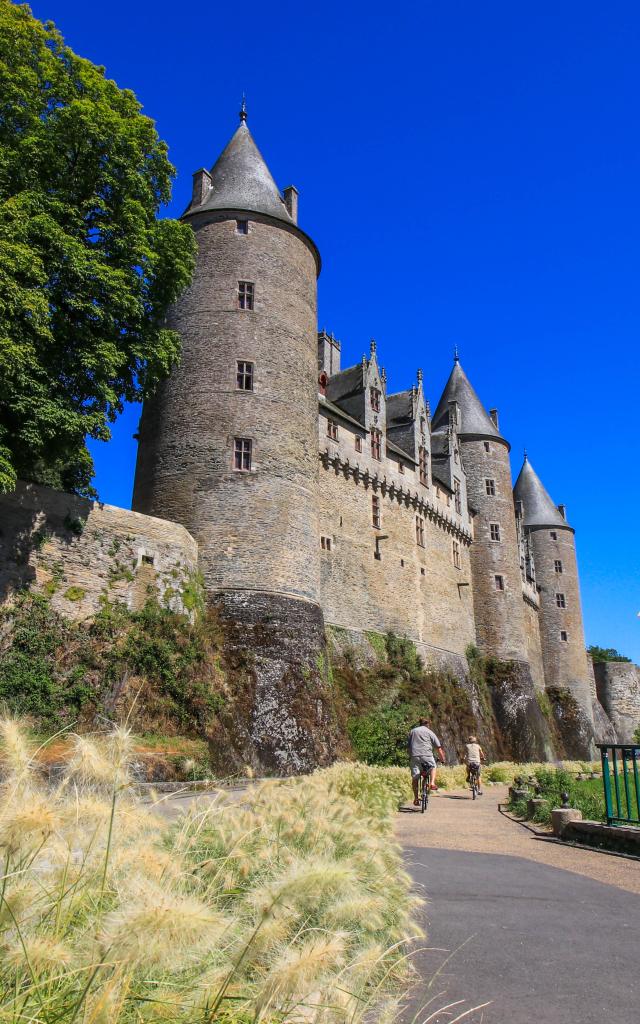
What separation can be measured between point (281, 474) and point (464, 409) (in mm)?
27572

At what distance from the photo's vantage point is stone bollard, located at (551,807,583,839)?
10773 millimetres

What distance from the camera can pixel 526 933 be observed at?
5.63 metres

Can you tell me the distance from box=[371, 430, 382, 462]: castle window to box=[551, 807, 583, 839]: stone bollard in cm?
2347

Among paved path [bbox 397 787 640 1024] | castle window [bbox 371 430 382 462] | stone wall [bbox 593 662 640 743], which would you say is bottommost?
paved path [bbox 397 787 640 1024]

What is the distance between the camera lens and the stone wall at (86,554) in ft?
56.6

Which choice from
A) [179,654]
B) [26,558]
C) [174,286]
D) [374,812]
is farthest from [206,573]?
[374,812]

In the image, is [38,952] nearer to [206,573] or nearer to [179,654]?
[179,654]

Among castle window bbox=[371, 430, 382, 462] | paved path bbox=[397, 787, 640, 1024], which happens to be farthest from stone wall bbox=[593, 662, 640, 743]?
paved path bbox=[397, 787, 640, 1024]

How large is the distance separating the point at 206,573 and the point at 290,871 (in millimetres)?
19850

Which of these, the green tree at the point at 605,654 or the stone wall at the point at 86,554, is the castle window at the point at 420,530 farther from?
the green tree at the point at 605,654

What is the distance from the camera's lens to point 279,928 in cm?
232

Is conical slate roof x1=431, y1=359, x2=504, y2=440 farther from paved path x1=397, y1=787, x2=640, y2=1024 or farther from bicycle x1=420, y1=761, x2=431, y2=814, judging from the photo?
paved path x1=397, y1=787, x2=640, y2=1024

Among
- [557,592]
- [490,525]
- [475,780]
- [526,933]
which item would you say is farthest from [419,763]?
[557,592]

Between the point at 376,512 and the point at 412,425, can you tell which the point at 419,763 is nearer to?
the point at 376,512
